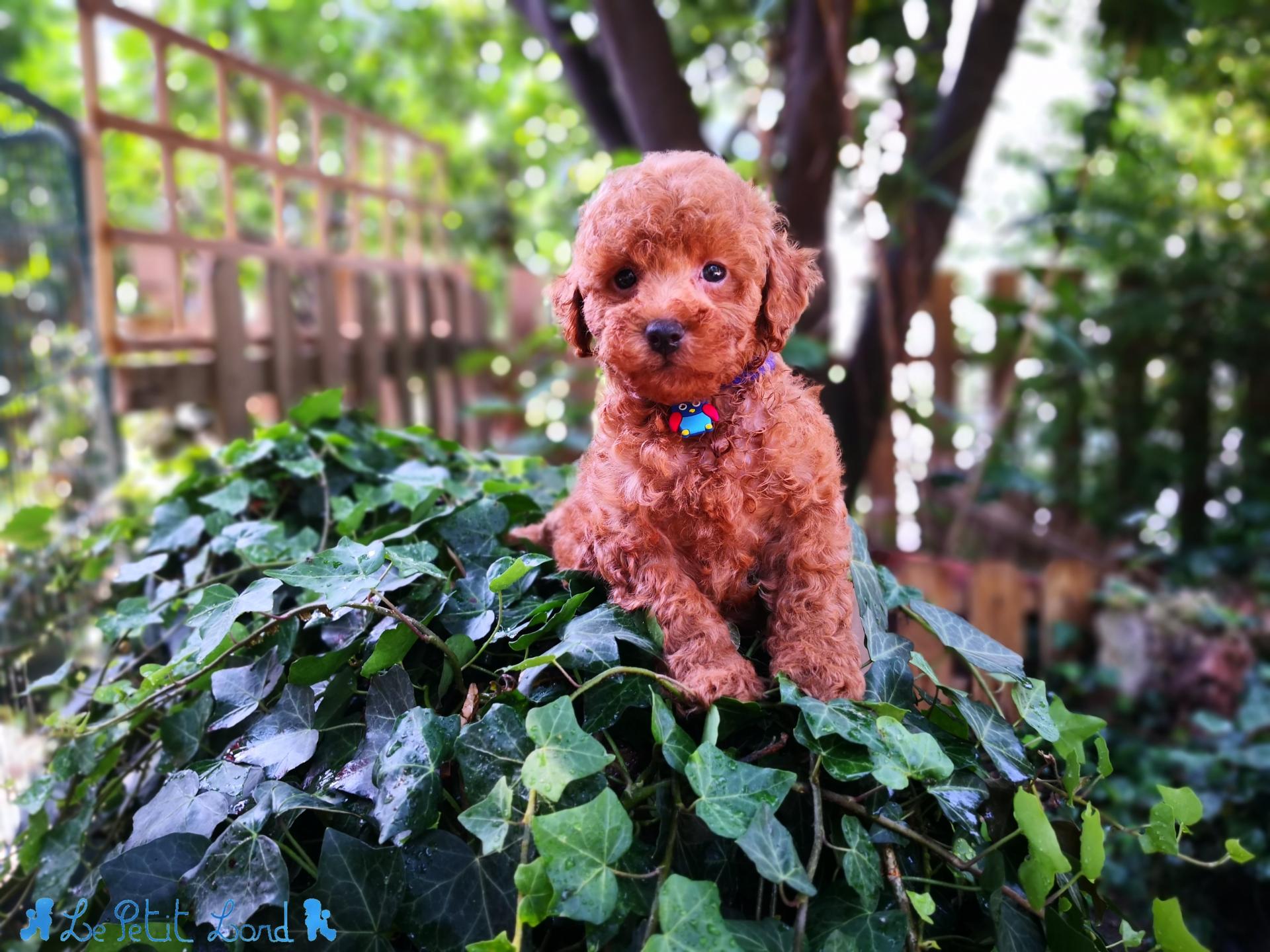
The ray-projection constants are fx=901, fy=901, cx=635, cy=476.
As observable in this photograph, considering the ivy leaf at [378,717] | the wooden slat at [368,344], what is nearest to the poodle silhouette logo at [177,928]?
the ivy leaf at [378,717]

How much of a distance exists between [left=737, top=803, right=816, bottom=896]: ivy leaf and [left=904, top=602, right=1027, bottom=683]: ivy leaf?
1.34 feet

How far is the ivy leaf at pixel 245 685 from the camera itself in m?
1.19

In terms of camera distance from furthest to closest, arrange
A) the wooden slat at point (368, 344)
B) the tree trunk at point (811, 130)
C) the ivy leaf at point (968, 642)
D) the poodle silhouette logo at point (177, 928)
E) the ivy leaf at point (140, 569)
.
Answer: the wooden slat at point (368, 344)
the tree trunk at point (811, 130)
the ivy leaf at point (140, 569)
the ivy leaf at point (968, 642)
the poodle silhouette logo at point (177, 928)

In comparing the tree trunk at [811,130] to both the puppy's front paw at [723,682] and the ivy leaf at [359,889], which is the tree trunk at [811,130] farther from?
the ivy leaf at [359,889]

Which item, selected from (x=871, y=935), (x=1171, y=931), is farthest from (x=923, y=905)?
(x=1171, y=931)

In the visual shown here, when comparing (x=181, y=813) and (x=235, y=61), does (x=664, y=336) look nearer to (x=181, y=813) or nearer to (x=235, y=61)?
(x=181, y=813)

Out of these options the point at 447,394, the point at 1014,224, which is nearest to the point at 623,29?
the point at 1014,224

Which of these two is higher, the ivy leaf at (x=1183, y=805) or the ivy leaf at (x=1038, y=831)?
the ivy leaf at (x=1038, y=831)

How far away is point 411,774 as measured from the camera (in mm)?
963

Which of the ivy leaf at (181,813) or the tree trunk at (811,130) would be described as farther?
the tree trunk at (811,130)

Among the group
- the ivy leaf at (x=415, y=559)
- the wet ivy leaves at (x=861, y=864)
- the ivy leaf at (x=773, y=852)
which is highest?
the ivy leaf at (x=415, y=559)

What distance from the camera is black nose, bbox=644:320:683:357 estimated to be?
3.28ft

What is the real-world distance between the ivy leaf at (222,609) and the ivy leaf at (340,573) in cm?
5

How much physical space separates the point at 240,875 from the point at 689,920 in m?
0.49
